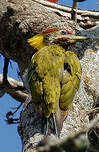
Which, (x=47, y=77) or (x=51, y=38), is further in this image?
(x=51, y=38)

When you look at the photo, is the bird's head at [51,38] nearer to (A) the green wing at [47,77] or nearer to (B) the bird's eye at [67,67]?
(A) the green wing at [47,77]

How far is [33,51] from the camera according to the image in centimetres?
356

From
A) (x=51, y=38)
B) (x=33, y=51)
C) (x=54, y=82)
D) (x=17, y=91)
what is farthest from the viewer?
(x=17, y=91)

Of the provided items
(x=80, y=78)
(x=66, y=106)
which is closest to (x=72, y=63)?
(x=80, y=78)

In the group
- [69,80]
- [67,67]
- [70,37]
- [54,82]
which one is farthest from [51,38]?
[54,82]

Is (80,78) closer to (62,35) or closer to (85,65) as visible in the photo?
(85,65)

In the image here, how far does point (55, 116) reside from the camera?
2.06 metres

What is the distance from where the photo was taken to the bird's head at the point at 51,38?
10.6 feet

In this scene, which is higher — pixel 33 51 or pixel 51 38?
pixel 51 38

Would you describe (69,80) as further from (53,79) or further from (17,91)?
(17,91)

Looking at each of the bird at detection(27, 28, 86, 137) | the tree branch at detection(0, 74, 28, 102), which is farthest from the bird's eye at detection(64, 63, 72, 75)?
the tree branch at detection(0, 74, 28, 102)

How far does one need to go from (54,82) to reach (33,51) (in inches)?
53.1

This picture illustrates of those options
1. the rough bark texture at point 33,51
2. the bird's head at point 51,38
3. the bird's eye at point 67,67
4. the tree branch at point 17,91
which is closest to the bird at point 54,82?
the bird's eye at point 67,67

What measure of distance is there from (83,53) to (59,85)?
85 centimetres
